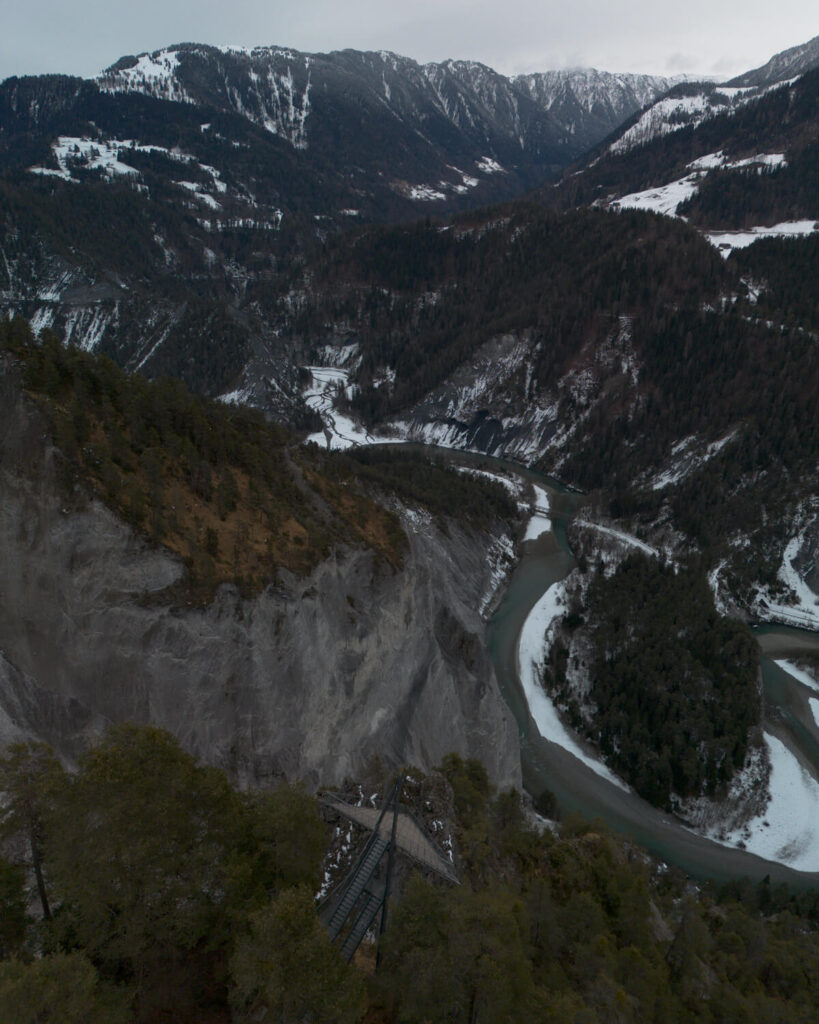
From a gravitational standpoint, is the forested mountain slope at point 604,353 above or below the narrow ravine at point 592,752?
above

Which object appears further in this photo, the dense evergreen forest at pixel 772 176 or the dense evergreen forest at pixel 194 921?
the dense evergreen forest at pixel 772 176

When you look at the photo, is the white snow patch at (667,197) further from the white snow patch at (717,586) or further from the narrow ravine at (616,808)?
the narrow ravine at (616,808)

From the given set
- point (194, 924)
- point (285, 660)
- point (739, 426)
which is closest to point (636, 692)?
point (285, 660)

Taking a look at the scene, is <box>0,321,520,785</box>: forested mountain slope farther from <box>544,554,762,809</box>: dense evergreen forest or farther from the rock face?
<box>544,554,762,809</box>: dense evergreen forest

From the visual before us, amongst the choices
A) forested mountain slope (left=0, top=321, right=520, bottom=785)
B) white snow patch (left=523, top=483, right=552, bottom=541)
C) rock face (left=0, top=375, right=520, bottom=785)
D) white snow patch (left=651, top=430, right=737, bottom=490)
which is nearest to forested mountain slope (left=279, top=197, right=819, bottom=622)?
white snow patch (left=651, top=430, right=737, bottom=490)

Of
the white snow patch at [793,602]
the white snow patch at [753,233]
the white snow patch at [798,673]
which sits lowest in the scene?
the white snow patch at [798,673]

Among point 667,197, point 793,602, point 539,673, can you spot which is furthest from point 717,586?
point 667,197

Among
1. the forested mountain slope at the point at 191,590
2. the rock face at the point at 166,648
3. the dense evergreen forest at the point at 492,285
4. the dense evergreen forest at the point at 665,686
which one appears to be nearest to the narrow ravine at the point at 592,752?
the dense evergreen forest at the point at 665,686
